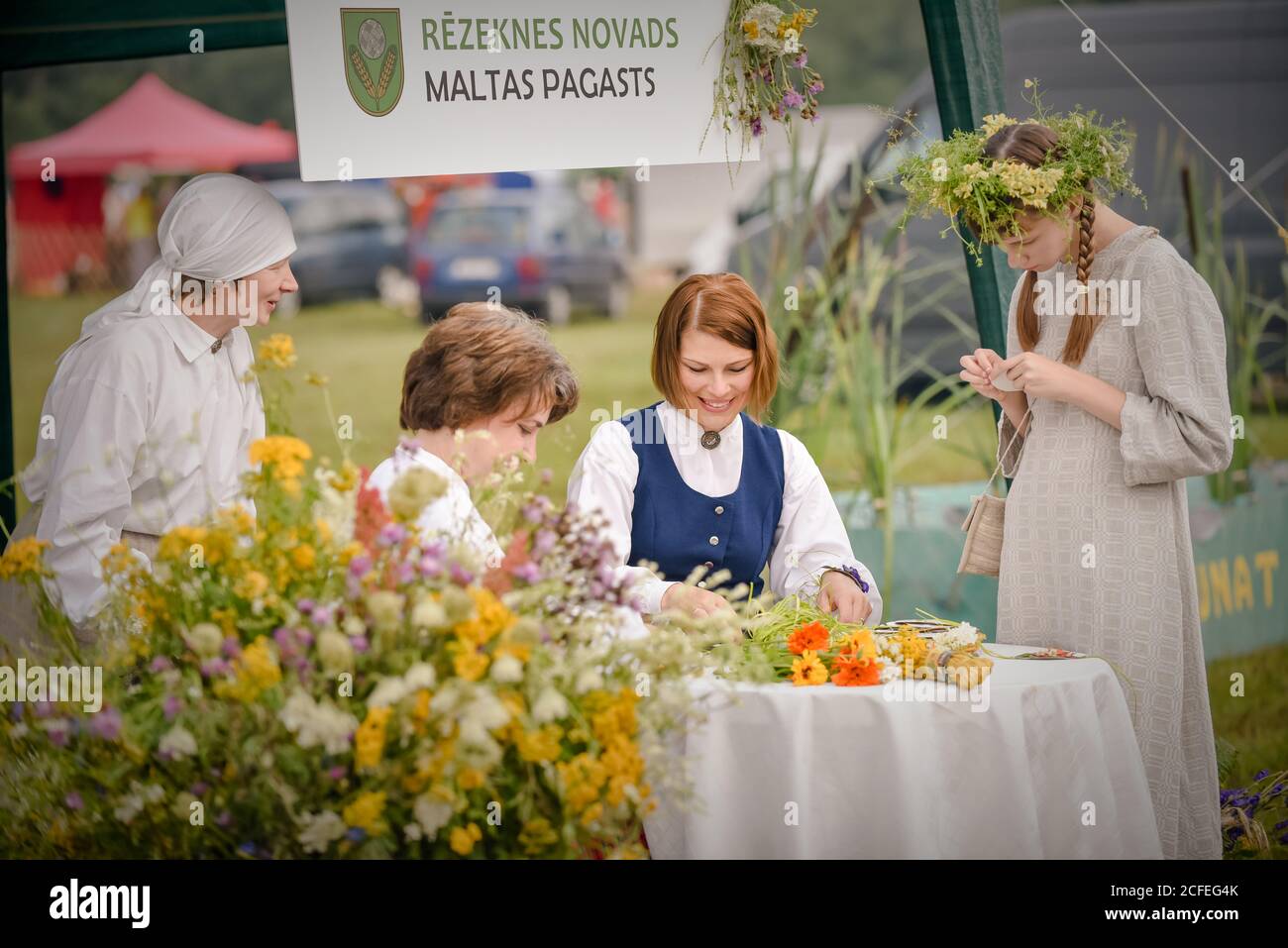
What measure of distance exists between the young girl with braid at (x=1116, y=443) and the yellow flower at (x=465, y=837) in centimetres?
155

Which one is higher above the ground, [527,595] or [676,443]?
[676,443]

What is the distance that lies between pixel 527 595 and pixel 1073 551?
4.77 feet

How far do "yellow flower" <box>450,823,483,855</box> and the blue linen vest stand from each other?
1156mm

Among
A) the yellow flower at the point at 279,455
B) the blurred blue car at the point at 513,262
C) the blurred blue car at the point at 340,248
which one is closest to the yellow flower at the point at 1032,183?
the yellow flower at the point at 279,455

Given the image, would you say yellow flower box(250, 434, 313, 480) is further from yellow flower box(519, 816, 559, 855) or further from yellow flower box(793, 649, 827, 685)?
yellow flower box(793, 649, 827, 685)

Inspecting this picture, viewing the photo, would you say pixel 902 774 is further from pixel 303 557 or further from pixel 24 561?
pixel 24 561

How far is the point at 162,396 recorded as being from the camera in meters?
3.09

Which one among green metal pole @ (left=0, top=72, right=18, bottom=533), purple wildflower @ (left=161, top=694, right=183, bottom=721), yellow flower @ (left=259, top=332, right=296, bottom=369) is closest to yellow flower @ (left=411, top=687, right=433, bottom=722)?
purple wildflower @ (left=161, top=694, right=183, bottom=721)

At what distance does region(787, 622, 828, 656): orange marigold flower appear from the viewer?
9.10 feet

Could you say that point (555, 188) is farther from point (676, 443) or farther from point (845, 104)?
point (676, 443)

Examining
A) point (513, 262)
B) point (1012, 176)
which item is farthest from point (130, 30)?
point (513, 262)

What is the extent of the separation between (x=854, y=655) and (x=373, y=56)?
1.98 meters

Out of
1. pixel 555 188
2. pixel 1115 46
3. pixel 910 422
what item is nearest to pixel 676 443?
pixel 910 422

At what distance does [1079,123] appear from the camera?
315cm
